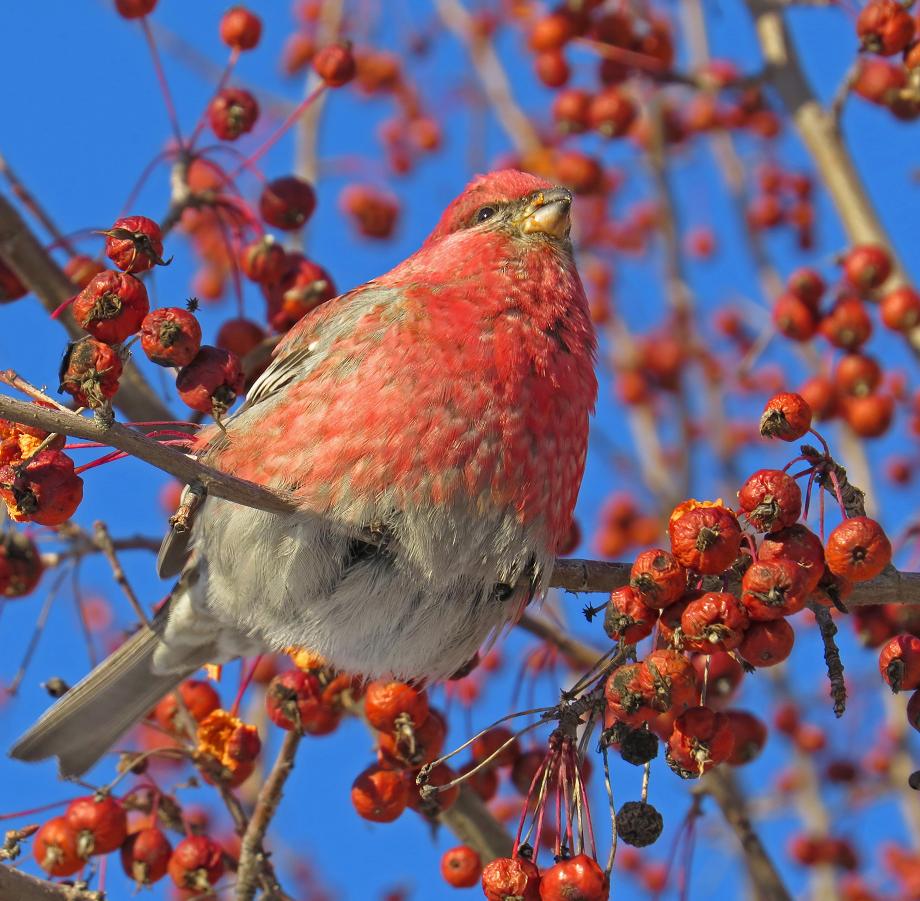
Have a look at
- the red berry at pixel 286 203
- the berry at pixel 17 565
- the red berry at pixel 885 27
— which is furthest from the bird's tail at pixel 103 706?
the red berry at pixel 885 27

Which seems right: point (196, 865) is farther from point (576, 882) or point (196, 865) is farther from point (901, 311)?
point (901, 311)

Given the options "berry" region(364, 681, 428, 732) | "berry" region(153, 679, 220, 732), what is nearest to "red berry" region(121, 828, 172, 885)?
"berry" region(153, 679, 220, 732)

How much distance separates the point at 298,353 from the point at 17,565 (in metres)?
0.85

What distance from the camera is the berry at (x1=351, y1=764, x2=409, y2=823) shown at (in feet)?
9.02

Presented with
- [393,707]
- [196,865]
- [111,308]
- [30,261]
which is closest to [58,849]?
[196,865]

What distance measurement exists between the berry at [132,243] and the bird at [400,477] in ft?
2.14

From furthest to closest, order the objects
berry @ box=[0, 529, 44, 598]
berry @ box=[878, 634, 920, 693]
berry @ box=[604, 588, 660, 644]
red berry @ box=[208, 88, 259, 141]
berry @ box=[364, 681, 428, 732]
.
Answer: red berry @ box=[208, 88, 259, 141], berry @ box=[0, 529, 44, 598], berry @ box=[364, 681, 428, 732], berry @ box=[878, 634, 920, 693], berry @ box=[604, 588, 660, 644]

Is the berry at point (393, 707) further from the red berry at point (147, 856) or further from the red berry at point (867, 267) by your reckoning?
the red berry at point (867, 267)

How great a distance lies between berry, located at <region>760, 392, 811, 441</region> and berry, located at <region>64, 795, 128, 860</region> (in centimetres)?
165

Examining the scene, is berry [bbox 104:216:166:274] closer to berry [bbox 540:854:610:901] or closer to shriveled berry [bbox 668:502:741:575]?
shriveled berry [bbox 668:502:741:575]

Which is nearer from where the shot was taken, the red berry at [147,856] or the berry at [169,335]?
the berry at [169,335]

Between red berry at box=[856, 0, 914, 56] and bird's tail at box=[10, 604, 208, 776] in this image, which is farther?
red berry at box=[856, 0, 914, 56]

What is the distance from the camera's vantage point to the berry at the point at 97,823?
2689 millimetres

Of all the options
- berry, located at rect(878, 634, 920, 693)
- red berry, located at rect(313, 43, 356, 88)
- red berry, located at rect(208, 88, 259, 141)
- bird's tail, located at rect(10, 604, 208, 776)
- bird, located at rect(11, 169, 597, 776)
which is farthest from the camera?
red berry, located at rect(313, 43, 356, 88)
